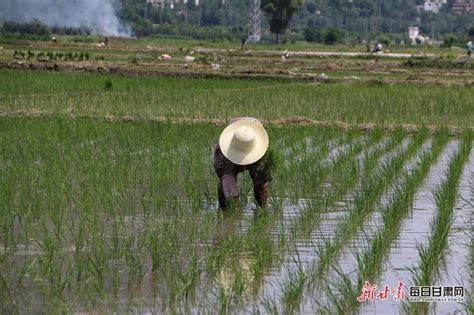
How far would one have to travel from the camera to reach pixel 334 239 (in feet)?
18.3

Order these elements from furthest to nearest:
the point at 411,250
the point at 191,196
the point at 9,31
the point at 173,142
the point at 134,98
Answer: the point at 9,31
the point at 134,98
the point at 173,142
the point at 191,196
the point at 411,250

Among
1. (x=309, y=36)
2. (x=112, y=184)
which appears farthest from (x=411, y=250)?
(x=309, y=36)

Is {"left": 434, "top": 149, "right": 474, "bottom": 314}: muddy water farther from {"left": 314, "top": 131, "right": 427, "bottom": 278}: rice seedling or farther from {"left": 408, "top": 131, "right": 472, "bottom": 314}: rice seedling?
{"left": 314, "top": 131, "right": 427, "bottom": 278}: rice seedling

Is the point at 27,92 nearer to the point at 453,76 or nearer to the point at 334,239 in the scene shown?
the point at 334,239

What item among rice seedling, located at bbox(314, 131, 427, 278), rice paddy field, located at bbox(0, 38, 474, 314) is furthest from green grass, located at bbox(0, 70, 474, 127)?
rice seedling, located at bbox(314, 131, 427, 278)

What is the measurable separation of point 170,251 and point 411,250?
1230 millimetres

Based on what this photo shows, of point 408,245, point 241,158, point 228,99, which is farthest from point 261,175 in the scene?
point 228,99

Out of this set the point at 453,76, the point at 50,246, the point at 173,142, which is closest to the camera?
the point at 50,246

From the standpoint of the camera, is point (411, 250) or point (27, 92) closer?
point (411, 250)

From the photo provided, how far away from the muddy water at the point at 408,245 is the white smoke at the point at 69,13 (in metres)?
33.8

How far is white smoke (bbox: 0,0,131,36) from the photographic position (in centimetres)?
4152

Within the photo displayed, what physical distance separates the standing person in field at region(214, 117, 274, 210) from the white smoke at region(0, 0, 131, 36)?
113 feet

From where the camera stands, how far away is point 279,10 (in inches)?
2034

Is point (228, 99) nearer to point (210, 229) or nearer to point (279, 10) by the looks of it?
point (210, 229)
